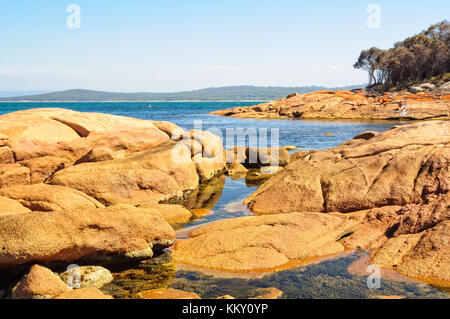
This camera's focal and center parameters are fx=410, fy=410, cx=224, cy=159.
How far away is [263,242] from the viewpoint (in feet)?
31.2

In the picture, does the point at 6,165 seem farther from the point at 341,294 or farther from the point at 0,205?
the point at 341,294

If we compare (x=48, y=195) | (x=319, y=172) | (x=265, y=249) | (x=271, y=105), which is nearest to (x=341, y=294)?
(x=265, y=249)

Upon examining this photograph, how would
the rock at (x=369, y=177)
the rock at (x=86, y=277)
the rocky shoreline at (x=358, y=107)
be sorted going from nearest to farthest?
the rock at (x=86, y=277) < the rock at (x=369, y=177) < the rocky shoreline at (x=358, y=107)

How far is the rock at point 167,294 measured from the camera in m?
7.45

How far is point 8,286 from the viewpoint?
7.67 meters

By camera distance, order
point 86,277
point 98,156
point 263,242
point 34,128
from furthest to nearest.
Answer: point 34,128 < point 98,156 < point 263,242 < point 86,277

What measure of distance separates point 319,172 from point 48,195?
814 cm

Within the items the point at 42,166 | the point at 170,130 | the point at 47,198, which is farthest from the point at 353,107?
the point at 47,198

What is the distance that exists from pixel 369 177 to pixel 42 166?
38.0 feet

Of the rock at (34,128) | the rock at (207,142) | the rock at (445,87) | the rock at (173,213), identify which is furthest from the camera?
the rock at (445,87)

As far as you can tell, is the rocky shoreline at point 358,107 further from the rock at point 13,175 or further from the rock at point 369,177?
the rock at point 13,175

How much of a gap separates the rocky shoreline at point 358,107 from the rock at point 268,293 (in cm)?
4966

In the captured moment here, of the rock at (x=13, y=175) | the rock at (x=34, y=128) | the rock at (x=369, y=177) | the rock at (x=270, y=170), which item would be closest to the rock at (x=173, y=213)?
the rock at (x=369, y=177)

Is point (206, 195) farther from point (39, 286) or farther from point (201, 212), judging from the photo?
point (39, 286)
